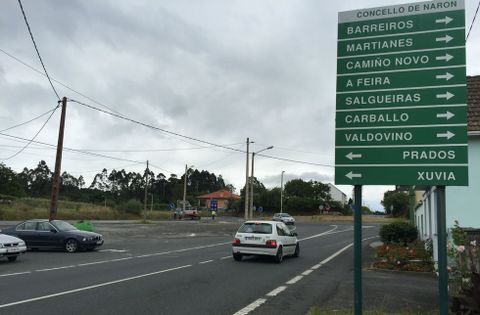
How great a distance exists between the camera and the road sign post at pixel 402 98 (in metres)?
4.82

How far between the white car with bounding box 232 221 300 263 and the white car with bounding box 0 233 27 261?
23.6ft

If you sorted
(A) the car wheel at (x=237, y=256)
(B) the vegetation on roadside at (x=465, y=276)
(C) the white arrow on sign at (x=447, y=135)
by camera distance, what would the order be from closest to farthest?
1. (C) the white arrow on sign at (x=447, y=135)
2. (B) the vegetation on roadside at (x=465, y=276)
3. (A) the car wheel at (x=237, y=256)

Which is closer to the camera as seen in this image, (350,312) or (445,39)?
(445,39)

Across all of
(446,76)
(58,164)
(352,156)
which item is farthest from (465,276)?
(58,164)

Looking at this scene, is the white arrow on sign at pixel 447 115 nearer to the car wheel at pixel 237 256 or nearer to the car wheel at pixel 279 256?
the car wheel at pixel 279 256

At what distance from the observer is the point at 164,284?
36.4 ft

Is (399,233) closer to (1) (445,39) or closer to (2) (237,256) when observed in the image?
(2) (237,256)

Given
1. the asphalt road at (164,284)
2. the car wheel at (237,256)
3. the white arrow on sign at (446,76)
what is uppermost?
the white arrow on sign at (446,76)

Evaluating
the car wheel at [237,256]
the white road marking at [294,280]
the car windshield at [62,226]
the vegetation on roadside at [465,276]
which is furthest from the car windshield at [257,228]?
the car windshield at [62,226]

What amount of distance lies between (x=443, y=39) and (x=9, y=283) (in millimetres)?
10349

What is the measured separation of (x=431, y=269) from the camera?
1448 centimetres

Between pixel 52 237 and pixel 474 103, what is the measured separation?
16.8 m

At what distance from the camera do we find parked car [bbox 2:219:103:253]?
67.5 ft

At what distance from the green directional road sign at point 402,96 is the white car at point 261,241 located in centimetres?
1178
